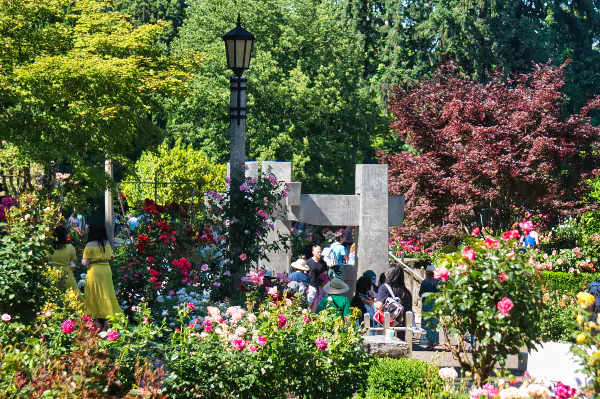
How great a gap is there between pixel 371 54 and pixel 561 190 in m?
18.2

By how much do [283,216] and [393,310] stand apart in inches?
101

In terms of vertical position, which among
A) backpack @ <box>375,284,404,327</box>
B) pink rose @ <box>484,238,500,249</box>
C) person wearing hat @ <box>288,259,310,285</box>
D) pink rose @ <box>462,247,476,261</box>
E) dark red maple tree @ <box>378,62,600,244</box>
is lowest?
backpack @ <box>375,284,404,327</box>

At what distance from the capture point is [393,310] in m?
10.0

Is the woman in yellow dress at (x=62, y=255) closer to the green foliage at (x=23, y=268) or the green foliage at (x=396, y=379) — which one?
the green foliage at (x=23, y=268)

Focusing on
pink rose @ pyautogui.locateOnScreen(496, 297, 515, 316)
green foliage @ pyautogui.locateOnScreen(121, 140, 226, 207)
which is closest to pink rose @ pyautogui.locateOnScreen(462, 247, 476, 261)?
pink rose @ pyautogui.locateOnScreen(496, 297, 515, 316)

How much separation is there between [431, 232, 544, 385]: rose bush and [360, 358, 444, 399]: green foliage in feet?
2.46

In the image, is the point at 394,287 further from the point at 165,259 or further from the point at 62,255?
the point at 62,255

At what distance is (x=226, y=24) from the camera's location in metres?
28.4

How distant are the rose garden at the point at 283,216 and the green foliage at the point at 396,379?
0.02 m

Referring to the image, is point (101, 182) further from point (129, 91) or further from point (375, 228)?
point (375, 228)

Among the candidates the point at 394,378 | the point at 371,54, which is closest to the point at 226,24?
the point at 371,54

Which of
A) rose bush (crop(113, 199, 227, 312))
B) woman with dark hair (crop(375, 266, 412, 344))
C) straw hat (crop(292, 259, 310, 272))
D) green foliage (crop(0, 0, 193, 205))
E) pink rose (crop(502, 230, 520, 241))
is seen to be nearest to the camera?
pink rose (crop(502, 230, 520, 241))

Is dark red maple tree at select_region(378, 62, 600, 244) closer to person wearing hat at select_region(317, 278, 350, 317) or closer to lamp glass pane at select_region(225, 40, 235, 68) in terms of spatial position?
person wearing hat at select_region(317, 278, 350, 317)

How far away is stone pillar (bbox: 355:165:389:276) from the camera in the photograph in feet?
42.1
